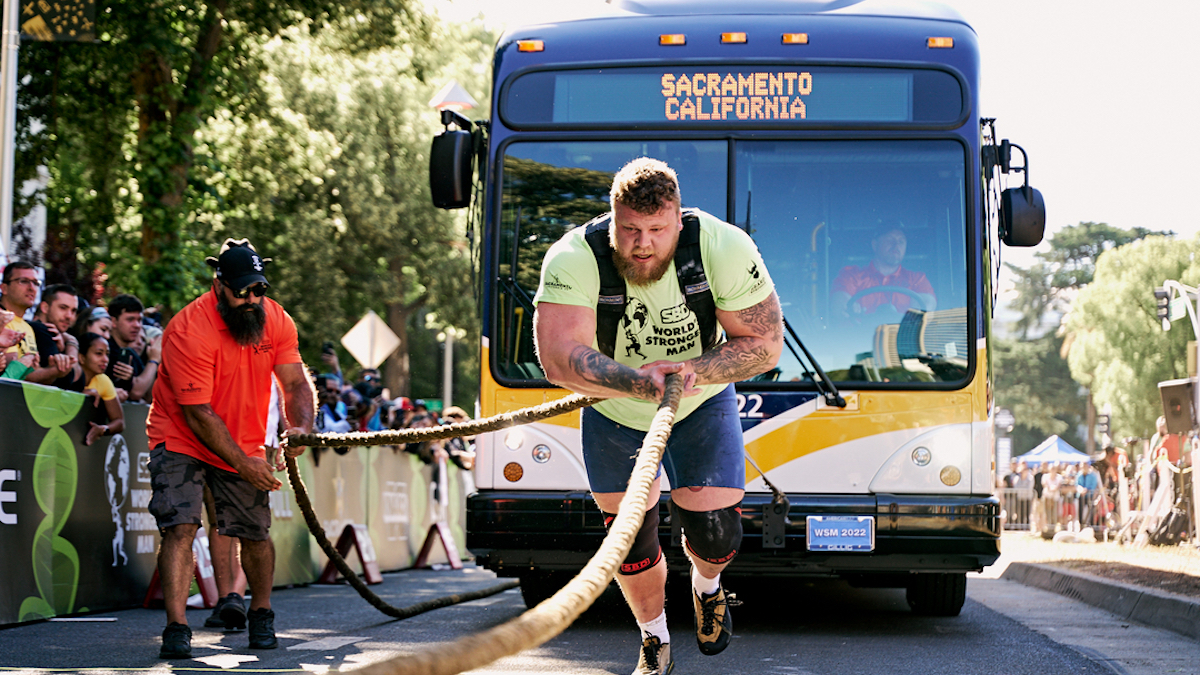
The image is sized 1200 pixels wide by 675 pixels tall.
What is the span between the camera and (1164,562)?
12.4 metres

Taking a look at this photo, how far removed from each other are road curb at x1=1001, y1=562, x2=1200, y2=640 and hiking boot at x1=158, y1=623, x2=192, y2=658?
18.0 feet

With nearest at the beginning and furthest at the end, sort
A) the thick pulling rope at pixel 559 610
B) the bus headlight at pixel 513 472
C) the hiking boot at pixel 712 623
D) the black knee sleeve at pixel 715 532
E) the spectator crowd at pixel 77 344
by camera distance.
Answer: the thick pulling rope at pixel 559 610, the black knee sleeve at pixel 715 532, the hiking boot at pixel 712 623, the bus headlight at pixel 513 472, the spectator crowd at pixel 77 344

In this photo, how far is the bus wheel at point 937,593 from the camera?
8438 millimetres

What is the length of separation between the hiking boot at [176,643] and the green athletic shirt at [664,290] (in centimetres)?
258

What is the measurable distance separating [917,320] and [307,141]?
18.0 metres

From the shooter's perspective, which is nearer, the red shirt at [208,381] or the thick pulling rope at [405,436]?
the thick pulling rope at [405,436]

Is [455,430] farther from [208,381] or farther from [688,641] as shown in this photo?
[688,641]

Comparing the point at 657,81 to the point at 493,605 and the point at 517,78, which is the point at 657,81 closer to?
the point at 517,78

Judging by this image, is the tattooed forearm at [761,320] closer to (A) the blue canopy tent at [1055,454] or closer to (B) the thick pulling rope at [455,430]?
(B) the thick pulling rope at [455,430]

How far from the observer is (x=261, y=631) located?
21.6ft

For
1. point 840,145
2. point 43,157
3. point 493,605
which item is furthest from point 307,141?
point 840,145

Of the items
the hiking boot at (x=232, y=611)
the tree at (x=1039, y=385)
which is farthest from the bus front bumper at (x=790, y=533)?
the tree at (x=1039, y=385)

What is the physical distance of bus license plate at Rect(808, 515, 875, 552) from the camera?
24.0 ft

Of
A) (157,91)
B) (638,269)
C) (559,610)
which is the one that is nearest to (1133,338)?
(157,91)
